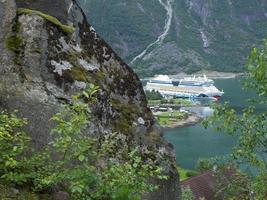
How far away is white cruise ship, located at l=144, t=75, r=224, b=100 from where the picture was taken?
129m

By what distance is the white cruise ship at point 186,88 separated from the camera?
128625 mm

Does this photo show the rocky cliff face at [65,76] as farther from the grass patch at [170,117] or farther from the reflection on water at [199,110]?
the reflection on water at [199,110]

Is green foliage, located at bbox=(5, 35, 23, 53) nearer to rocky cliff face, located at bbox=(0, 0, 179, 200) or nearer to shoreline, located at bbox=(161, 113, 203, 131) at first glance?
rocky cliff face, located at bbox=(0, 0, 179, 200)

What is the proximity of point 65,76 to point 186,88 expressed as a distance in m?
128

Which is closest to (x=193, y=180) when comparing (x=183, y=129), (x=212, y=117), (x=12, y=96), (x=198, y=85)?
(x=212, y=117)

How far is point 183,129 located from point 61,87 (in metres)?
71.5

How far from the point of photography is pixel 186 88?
436ft

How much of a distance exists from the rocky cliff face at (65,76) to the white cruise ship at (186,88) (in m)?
119

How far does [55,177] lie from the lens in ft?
13.7

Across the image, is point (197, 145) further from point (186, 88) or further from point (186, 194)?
point (186, 88)

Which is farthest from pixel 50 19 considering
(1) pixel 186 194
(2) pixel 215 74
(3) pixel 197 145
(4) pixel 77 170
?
(2) pixel 215 74

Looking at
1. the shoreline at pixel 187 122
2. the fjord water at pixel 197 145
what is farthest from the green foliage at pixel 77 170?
the shoreline at pixel 187 122

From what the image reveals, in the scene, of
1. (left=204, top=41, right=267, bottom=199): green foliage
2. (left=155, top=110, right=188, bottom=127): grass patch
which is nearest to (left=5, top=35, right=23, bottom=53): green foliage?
(left=204, top=41, right=267, bottom=199): green foliage

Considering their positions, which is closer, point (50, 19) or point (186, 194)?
point (50, 19)
